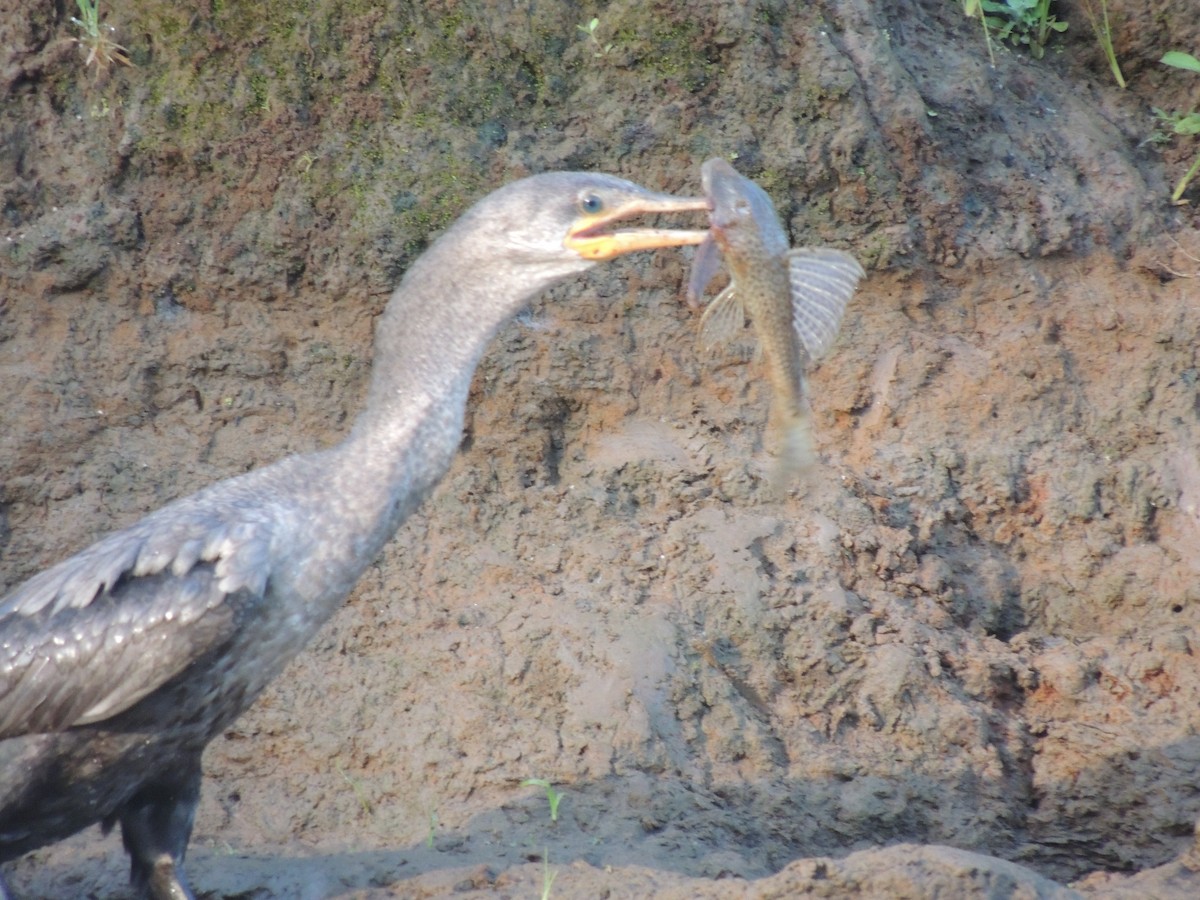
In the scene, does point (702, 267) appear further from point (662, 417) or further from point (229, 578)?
point (662, 417)

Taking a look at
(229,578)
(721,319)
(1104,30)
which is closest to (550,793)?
(229,578)

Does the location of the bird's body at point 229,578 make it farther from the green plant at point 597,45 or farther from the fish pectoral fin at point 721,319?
the green plant at point 597,45

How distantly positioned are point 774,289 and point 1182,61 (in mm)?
2953

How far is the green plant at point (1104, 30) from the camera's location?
19.2ft

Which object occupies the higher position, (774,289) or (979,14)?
(979,14)

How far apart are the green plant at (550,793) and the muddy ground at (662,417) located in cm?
5

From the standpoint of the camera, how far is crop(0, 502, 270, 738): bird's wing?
3.43 meters

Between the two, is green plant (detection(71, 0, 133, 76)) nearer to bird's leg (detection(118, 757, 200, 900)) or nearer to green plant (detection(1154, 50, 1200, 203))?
bird's leg (detection(118, 757, 200, 900))

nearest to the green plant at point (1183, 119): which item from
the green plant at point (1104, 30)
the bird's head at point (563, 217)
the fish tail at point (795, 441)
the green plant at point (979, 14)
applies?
the green plant at point (1104, 30)

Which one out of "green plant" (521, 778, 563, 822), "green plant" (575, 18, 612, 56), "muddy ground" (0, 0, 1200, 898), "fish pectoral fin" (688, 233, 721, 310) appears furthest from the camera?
"green plant" (575, 18, 612, 56)

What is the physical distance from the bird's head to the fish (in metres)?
0.16

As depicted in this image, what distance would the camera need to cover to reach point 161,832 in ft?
12.5

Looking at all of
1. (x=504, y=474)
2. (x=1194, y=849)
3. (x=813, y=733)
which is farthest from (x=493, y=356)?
(x=1194, y=849)

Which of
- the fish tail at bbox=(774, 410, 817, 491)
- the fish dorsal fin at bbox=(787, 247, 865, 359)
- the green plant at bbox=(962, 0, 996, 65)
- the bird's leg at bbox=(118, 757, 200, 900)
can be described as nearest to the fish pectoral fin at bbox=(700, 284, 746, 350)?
the fish dorsal fin at bbox=(787, 247, 865, 359)
